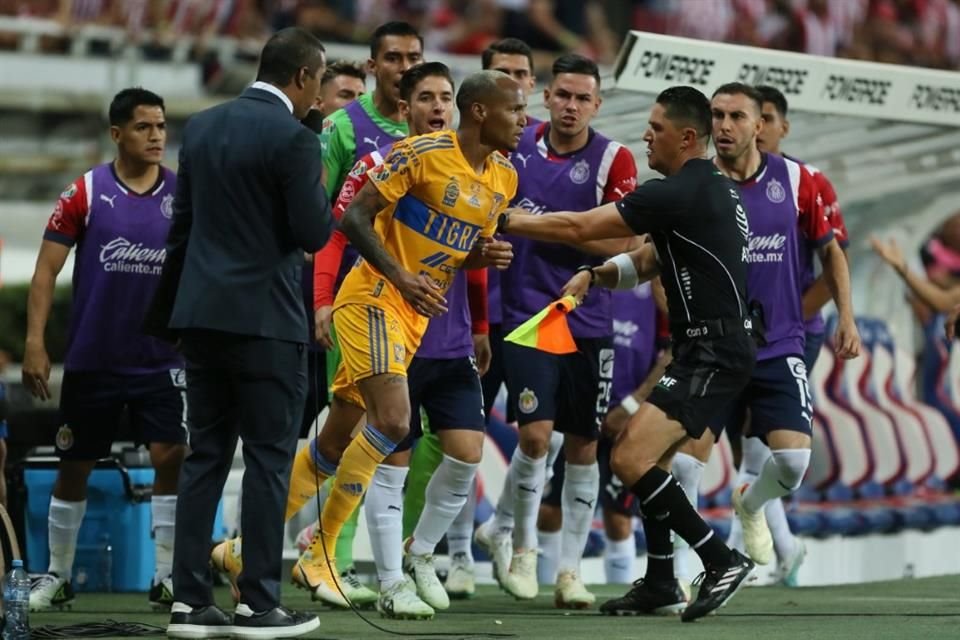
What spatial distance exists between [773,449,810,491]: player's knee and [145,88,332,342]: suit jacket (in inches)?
127

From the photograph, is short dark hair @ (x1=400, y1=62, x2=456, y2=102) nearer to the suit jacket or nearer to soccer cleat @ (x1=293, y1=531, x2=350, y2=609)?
the suit jacket

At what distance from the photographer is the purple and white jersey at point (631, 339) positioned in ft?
40.1

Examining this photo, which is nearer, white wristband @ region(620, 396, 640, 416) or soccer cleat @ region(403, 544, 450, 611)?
soccer cleat @ region(403, 544, 450, 611)

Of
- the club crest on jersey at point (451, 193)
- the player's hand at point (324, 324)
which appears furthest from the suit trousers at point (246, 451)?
the player's hand at point (324, 324)

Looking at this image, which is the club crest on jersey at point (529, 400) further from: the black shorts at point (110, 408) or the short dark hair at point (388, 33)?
the short dark hair at point (388, 33)

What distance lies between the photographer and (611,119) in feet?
39.9

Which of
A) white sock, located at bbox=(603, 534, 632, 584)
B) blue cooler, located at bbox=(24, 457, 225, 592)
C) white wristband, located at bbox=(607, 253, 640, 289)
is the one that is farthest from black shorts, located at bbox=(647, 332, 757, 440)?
blue cooler, located at bbox=(24, 457, 225, 592)

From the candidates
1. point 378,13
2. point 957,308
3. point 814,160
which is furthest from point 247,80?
point 957,308

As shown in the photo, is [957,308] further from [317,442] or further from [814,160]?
[814,160]

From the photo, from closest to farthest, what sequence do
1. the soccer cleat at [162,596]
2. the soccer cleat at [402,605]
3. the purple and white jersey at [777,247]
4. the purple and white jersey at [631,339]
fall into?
the soccer cleat at [402,605], the soccer cleat at [162,596], the purple and white jersey at [777,247], the purple and white jersey at [631,339]

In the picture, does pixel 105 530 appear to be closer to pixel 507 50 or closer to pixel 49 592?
pixel 49 592

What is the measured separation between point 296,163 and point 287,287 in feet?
1.52

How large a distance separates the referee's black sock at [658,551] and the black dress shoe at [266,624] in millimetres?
2044

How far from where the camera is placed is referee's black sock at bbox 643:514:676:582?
9.10 m
